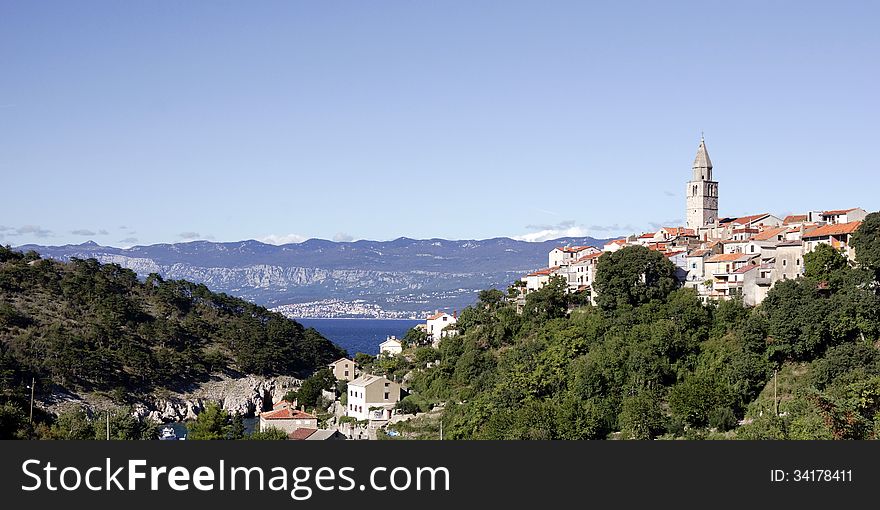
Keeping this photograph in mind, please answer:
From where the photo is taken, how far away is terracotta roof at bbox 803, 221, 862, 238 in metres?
52.8

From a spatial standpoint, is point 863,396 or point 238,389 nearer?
point 863,396

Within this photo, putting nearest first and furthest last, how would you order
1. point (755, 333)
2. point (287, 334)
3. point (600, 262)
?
1. point (755, 333)
2. point (600, 262)
3. point (287, 334)

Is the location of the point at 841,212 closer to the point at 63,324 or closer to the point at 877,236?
the point at 877,236

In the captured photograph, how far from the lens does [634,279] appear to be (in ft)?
178

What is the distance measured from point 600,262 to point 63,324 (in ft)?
140

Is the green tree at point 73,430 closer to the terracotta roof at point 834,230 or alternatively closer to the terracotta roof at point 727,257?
the terracotta roof at point 727,257

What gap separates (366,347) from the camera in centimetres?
15062

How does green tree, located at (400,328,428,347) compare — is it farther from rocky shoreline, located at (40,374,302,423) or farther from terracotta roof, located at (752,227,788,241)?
terracotta roof, located at (752,227,788,241)

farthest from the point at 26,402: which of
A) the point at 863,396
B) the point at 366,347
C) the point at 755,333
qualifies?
the point at 366,347

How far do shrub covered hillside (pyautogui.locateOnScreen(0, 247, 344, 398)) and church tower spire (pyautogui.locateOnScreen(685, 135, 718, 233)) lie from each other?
32792mm

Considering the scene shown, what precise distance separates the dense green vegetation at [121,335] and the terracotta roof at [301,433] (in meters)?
15.5

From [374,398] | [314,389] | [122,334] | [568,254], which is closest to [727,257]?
[568,254]

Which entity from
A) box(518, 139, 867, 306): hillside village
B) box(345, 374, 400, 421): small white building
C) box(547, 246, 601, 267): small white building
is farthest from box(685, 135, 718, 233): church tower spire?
box(345, 374, 400, 421): small white building

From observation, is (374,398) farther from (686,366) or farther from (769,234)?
(769,234)
